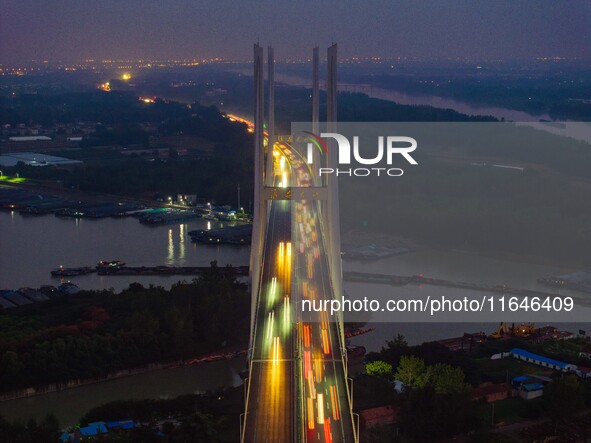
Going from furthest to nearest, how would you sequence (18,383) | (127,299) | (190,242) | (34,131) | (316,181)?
(34,131), (190,242), (316,181), (127,299), (18,383)

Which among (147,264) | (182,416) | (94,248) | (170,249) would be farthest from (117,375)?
(94,248)

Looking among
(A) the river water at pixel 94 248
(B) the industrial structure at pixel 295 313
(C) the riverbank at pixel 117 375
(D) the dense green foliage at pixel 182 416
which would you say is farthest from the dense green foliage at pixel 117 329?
(A) the river water at pixel 94 248

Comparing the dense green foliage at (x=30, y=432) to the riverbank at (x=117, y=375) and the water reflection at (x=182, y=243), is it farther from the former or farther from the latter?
the water reflection at (x=182, y=243)

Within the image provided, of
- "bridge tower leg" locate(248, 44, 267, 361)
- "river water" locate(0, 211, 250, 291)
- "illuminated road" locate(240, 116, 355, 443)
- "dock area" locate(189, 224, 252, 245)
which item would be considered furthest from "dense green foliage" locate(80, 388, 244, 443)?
"dock area" locate(189, 224, 252, 245)

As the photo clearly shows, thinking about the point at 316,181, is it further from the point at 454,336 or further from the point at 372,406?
the point at 372,406

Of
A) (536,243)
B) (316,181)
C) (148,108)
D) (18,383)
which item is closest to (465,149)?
(536,243)

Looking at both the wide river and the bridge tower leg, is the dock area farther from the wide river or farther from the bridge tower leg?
the bridge tower leg
